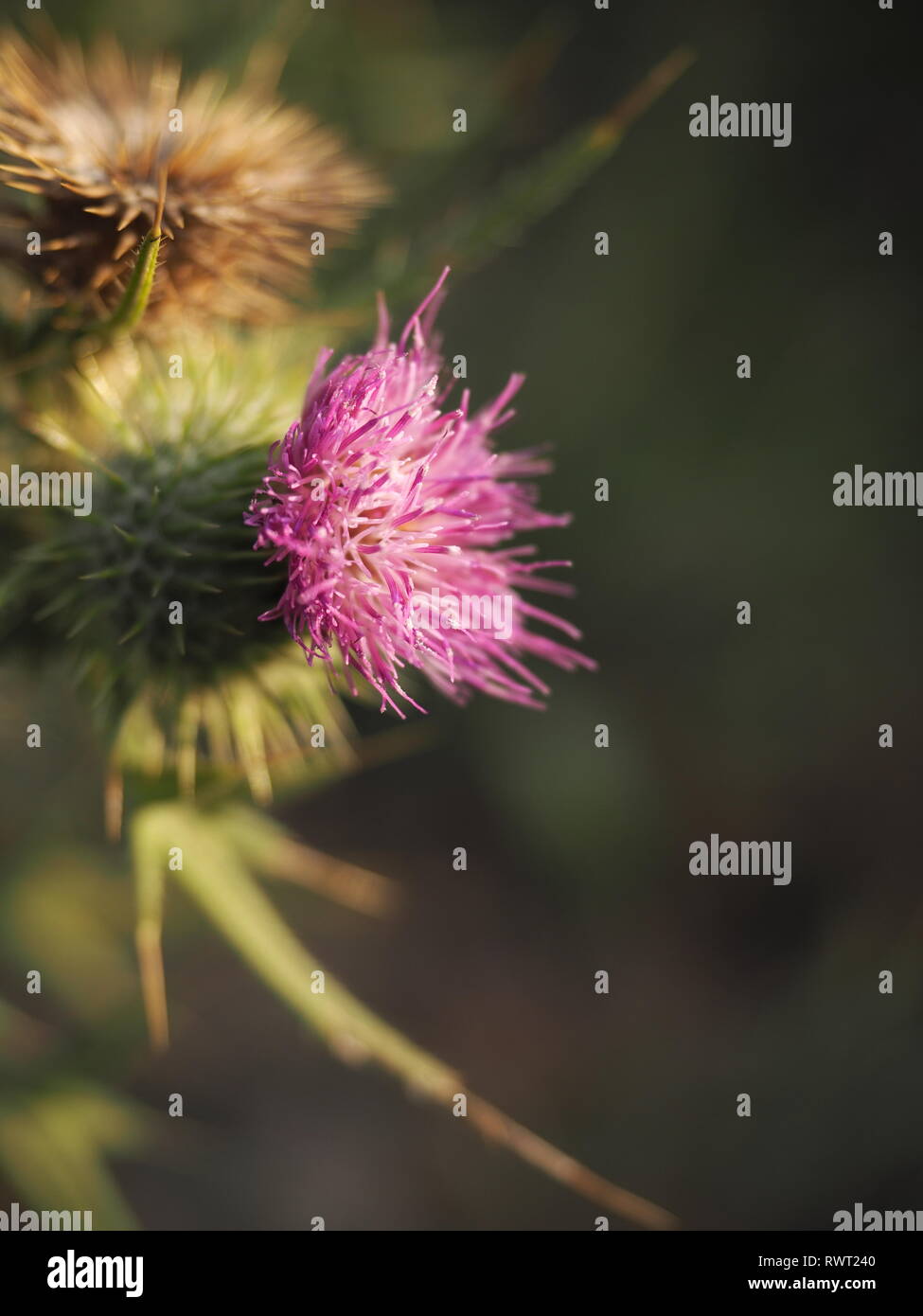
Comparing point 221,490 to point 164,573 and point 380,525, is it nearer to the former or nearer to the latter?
point 164,573

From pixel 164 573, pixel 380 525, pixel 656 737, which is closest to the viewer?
pixel 380 525

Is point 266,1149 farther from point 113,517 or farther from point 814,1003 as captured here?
point 113,517

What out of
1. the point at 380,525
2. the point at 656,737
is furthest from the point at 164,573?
the point at 656,737

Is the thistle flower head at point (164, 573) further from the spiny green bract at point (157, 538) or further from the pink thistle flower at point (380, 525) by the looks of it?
the pink thistle flower at point (380, 525)

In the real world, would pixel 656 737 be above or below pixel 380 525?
below

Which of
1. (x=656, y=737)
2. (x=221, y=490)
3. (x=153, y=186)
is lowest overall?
(x=656, y=737)

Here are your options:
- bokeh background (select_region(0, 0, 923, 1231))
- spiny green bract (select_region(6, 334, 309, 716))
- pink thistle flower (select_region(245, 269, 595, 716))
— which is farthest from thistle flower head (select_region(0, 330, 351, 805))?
bokeh background (select_region(0, 0, 923, 1231))

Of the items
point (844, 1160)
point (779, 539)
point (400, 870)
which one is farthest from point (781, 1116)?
point (779, 539)

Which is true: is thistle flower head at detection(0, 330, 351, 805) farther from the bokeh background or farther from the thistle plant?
the bokeh background
